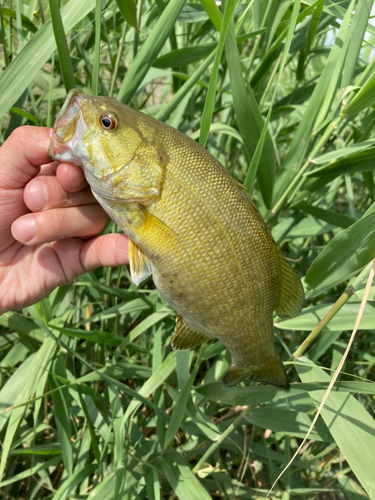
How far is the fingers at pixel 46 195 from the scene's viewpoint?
139 cm

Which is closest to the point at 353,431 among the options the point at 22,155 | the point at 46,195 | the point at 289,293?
Answer: the point at 289,293

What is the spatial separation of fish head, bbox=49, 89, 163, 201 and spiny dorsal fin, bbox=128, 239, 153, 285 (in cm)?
18

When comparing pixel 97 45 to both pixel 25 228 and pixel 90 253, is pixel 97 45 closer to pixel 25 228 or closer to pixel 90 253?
pixel 25 228

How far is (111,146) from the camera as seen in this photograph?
122 cm

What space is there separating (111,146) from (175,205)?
277 millimetres

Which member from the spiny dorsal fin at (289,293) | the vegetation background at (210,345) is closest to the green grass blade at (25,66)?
the vegetation background at (210,345)

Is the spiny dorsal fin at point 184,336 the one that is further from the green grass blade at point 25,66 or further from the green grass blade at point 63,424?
the green grass blade at point 25,66

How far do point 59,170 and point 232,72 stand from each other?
68 cm

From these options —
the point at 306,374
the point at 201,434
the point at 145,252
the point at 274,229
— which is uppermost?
the point at 145,252

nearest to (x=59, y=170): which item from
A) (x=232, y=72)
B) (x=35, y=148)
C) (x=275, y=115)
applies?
(x=35, y=148)

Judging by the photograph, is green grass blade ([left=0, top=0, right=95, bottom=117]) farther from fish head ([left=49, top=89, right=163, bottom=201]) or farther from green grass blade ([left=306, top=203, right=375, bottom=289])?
green grass blade ([left=306, top=203, right=375, bottom=289])

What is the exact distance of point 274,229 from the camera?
2115 millimetres

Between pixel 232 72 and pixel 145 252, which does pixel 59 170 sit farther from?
pixel 232 72

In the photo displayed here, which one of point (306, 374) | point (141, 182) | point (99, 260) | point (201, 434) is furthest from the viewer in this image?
point (201, 434)
